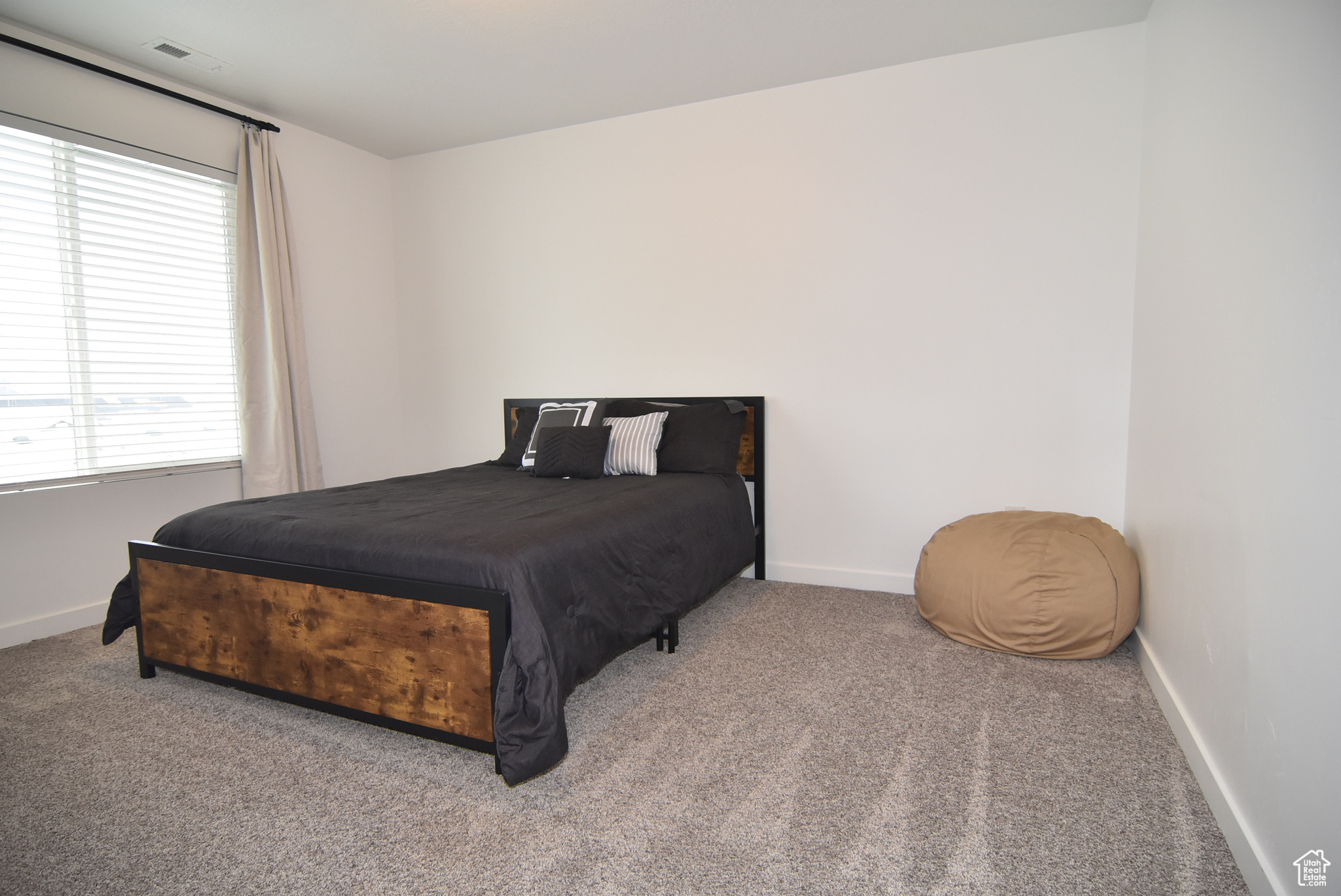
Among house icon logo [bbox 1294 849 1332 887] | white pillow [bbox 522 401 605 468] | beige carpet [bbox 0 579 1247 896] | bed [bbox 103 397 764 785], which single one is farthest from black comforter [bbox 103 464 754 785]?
house icon logo [bbox 1294 849 1332 887]

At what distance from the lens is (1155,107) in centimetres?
262

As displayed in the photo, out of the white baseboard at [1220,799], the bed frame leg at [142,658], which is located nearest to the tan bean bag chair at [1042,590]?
the white baseboard at [1220,799]

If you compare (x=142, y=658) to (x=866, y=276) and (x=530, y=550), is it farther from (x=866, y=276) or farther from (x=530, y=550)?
(x=866, y=276)

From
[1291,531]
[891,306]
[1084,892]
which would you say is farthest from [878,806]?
[891,306]

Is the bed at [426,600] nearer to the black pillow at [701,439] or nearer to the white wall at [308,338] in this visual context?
the black pillow at [701,439]

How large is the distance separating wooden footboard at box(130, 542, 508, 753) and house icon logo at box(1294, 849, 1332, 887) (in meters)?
1.60

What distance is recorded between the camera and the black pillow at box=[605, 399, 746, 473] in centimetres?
333

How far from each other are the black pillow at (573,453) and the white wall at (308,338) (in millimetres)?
1728

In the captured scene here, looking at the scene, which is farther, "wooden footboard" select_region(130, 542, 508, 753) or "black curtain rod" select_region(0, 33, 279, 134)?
"black curtain rod" select_region(0, 33, 279, 134)

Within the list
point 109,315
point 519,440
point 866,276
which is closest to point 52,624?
point 109,315

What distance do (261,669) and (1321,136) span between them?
289 centimetres

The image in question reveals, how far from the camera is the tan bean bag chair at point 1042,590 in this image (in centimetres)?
246

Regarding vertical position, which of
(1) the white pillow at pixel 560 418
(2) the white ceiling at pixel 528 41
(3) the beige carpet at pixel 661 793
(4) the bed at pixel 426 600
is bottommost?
(3) the beige carpet at pixel 661 793

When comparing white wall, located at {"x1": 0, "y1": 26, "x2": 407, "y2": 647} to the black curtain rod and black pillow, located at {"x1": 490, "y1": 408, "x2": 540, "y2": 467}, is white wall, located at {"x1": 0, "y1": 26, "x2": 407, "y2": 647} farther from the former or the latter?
black pillow, located at {"x1": 490, "y1": 408, "x2": 540, "y2": 467}
